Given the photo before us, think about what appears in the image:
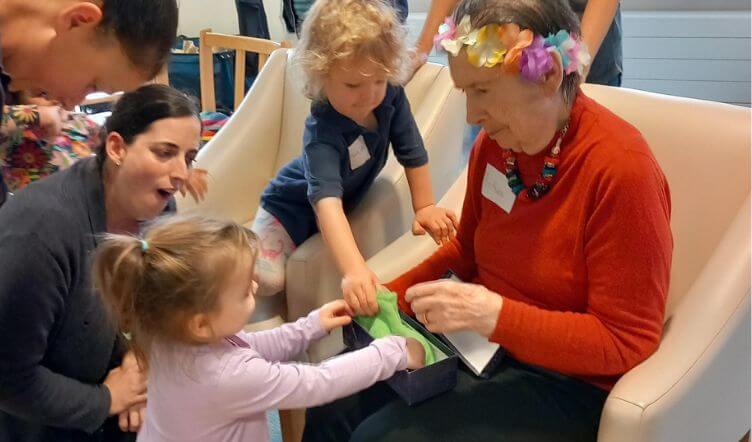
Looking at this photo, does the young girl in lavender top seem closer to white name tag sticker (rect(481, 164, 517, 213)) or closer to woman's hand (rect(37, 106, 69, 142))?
white name tag sticker (rect(481, 164, 517, 213))

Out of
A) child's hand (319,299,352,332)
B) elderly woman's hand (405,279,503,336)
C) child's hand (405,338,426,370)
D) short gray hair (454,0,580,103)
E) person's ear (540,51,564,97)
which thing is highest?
short gray hair (454,0,580,103)

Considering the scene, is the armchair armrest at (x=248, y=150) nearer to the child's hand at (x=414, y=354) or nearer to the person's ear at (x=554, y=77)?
the child's hand at (x=414, y=354)

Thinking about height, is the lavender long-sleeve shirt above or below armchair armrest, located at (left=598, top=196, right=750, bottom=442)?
below

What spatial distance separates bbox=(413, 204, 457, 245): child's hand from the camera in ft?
5.17

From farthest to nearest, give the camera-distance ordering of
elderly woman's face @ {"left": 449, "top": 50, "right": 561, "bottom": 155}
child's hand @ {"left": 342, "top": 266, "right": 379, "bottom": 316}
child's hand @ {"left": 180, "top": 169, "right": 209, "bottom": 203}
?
child's hand @ {"left": 180, "top": 169, "right": 209, "bottom": 203}
child's hand @ {"left": 342, "top": 266, "right": 379, "bottom": 316}
elderly woman's face @ {"left": 449, "top": 50, "right": 561, "bottom": 155}

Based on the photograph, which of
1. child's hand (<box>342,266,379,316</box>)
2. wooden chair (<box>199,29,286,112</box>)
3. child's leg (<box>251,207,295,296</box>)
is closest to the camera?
child's hand (<box>342,266,379,316</box>)

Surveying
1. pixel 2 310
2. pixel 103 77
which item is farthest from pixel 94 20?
pixel 2 310

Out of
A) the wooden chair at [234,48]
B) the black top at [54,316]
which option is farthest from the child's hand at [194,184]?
the wooden chair at [234,48]

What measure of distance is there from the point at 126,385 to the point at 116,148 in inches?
17.3

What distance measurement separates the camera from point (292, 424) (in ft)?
5.54

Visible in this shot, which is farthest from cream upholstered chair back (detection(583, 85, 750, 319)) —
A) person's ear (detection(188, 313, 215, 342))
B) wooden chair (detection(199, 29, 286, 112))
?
wooden chair (detection(199, 29, 286, 112))

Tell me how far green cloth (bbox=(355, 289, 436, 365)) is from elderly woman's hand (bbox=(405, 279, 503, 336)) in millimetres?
Result: 84

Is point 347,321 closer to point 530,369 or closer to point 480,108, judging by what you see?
point 530,369

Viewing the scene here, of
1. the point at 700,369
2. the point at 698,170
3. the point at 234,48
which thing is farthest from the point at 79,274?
the point at 234,48
